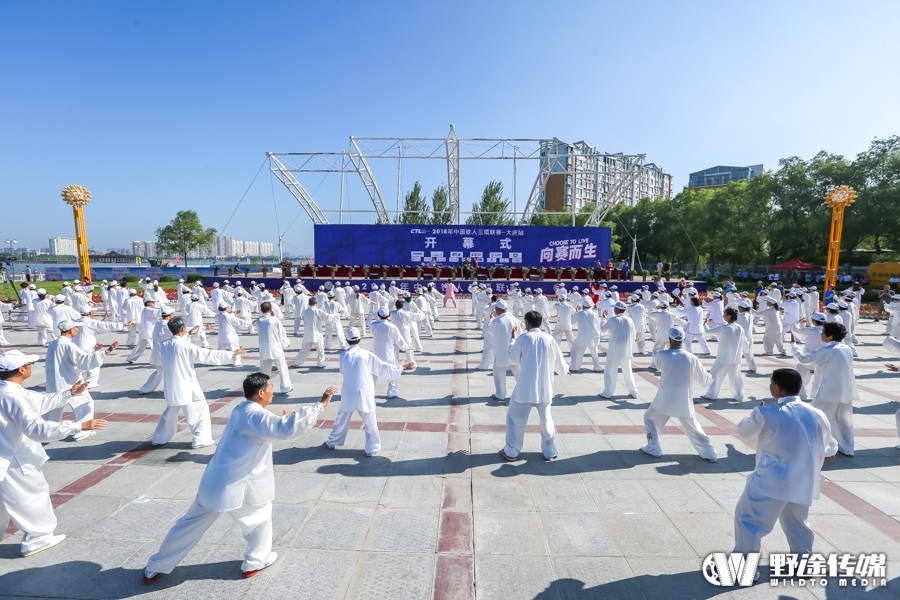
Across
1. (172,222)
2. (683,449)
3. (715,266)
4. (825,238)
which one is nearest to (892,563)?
(683,449)

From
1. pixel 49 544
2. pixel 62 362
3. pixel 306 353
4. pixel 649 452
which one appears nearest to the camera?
pixel 49 544

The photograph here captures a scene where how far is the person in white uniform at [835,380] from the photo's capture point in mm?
4918

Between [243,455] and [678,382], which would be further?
[678,382]

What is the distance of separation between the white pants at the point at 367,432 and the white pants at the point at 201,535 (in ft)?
6.53

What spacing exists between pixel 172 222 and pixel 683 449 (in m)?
53.5

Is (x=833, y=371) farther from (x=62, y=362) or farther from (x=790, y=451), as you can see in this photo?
(x=62, y=362)

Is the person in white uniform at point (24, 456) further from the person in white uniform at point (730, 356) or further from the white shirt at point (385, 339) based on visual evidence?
the person in white uniform at point (730, 356)

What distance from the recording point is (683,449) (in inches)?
212

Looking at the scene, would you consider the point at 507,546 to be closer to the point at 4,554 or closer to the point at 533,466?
the point at 533,466

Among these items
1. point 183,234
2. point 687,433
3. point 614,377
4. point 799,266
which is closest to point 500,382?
point 614,377

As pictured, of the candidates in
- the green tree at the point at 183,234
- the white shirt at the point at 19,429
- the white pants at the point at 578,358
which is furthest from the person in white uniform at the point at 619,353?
the green tree at the point at 183,234

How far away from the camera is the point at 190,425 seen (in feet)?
17.4

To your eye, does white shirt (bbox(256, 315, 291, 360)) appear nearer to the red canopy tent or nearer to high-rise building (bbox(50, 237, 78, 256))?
the red canopy tent

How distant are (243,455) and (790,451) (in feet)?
12.1
